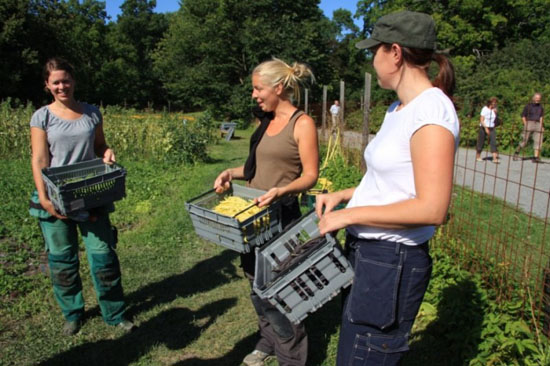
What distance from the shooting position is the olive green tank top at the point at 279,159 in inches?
106

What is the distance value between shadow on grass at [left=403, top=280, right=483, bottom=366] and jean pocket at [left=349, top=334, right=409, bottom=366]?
1542 mm

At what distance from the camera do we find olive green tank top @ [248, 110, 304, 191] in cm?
270

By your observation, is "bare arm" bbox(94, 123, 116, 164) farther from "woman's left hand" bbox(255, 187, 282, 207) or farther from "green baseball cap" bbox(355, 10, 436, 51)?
"green baseball cap" bbox(355, 10, 436, 51)

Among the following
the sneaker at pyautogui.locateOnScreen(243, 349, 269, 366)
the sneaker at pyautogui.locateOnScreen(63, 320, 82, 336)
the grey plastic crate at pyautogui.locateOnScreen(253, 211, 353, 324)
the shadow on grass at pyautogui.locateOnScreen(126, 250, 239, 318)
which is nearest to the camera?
the grey plastic crate at pyautogui.locateOnScreen(253, 211, 353, 324)

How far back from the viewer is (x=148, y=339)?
138 inches

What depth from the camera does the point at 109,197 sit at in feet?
11.1

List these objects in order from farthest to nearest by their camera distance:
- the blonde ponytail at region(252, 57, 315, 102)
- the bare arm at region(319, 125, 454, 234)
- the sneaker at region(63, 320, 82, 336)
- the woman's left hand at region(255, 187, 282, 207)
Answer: the sneaker at region(63, 320, 82, 336) → the blonde ponytail at region(252, 57, 315, 102) → the woman's left hand at region(255, 187, 282, 207) → the bare arm at region(319, 125, 454, 234)

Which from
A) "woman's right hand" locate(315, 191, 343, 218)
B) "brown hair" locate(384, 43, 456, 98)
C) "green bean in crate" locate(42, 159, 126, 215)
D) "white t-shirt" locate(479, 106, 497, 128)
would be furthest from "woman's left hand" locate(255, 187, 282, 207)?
"white t-shirt" locate(479, 106, 497, 128)

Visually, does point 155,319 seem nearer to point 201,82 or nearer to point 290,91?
point 290,91

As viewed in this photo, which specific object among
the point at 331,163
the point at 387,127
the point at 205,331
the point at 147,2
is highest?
the point at 147,2

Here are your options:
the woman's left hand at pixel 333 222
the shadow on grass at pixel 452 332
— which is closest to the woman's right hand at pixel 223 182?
the woman's left hand at pixel 333 222

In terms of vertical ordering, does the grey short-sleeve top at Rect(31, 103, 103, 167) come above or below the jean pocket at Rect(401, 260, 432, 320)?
above

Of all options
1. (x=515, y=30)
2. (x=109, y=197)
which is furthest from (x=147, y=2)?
(x=109, y=197)

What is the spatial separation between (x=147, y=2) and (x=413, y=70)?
68479 millimetres
